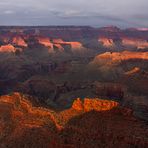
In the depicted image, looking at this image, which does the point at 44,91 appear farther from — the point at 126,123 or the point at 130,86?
the point at 126,123

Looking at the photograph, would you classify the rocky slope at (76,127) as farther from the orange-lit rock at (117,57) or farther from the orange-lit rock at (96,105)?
the orange-lit rock at (117,57)

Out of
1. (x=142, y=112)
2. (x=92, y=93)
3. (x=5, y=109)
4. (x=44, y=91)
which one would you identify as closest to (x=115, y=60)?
(x=44, y=91)

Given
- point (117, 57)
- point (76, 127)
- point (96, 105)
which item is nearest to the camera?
point (76, 127)

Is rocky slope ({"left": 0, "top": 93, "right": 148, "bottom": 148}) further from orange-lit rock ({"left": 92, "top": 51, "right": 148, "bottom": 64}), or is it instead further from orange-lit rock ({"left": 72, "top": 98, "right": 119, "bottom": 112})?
orange-lit rock ({"left": 92, "top": 51, "right": 148, "bottom": 64})

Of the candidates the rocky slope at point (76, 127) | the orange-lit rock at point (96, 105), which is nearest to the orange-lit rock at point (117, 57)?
A: the rocky slope at point (76, 127)

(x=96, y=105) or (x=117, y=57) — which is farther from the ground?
(x=96, y=105)

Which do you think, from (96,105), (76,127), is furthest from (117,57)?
(76,127)

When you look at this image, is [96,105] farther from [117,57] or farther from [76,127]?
[117,57]

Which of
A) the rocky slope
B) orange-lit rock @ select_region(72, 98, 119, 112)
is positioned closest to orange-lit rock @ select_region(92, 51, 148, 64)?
the rocky slope
